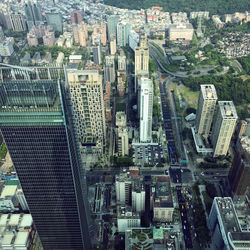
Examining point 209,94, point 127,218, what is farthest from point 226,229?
point 209,94

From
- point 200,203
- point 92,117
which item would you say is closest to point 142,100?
point 92,117

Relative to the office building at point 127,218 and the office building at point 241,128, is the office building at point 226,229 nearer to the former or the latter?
the office building at point 127,218

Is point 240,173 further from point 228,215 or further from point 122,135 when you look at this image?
point 122,135

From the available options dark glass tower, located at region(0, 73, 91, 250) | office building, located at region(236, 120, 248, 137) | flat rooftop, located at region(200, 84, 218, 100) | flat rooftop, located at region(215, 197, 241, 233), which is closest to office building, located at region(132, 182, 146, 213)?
dark glass tower, located at region(0, 73, 91, 250)

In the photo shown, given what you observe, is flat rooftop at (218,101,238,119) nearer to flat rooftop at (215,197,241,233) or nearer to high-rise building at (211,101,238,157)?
high-rise building at (211,101,238,157)

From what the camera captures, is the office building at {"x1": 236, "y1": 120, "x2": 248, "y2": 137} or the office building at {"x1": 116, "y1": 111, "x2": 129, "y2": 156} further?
the office building at {"x1": 236, "y1": 120, "x2": 248, "y2": 137}

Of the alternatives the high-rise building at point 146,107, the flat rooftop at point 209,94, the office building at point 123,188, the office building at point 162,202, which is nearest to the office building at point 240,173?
the office building at point 162,202
